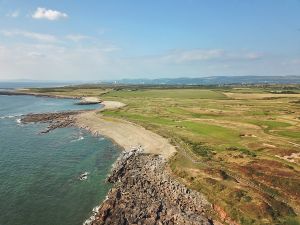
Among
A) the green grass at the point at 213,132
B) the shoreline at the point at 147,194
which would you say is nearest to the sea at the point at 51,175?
the shoreline at the point at 147,194

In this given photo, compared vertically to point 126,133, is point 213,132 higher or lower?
higher

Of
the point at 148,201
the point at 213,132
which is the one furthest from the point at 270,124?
the point at 148,201

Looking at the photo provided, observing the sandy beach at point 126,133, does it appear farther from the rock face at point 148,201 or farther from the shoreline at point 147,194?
the rock face at point 148,201

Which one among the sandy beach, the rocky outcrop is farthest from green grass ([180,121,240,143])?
the rocky outcrop

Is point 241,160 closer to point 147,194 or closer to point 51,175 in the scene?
point 147,194

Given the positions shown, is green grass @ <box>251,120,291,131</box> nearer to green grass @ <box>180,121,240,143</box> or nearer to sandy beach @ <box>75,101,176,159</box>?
green grass @ <box>180,121,240,143</box>

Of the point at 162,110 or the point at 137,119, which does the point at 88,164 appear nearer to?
the point at 137,119
